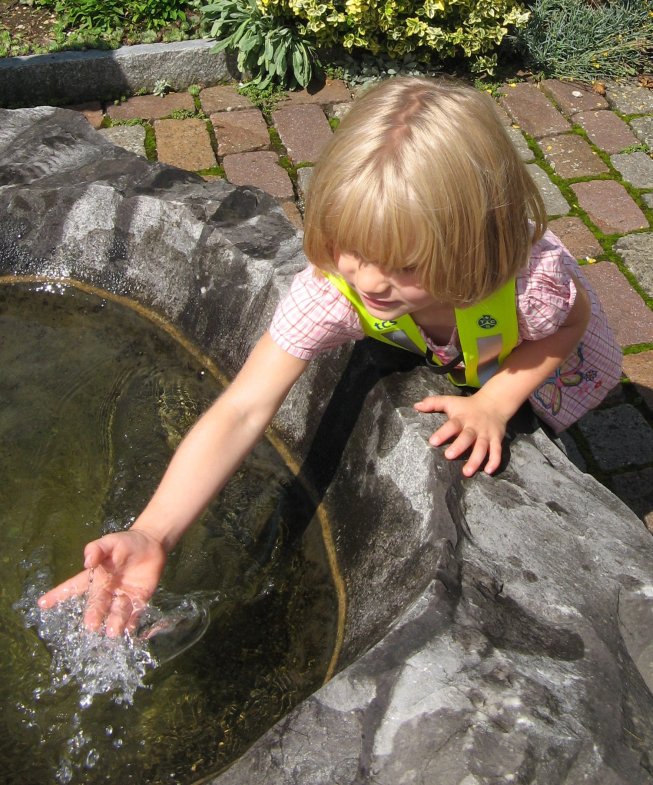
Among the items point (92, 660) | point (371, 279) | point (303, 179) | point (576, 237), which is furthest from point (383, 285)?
point (303, 179)

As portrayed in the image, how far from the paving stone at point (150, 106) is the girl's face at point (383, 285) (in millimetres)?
2815

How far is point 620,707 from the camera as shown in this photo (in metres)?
1.38

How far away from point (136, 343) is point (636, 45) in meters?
3.34

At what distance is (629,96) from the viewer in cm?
439

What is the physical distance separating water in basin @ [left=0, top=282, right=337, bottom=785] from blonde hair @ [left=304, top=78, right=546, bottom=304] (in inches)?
28.3

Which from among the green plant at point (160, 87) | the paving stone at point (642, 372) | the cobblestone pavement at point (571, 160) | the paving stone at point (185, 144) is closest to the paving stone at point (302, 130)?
the cobblestone pavement at point (571, 160)

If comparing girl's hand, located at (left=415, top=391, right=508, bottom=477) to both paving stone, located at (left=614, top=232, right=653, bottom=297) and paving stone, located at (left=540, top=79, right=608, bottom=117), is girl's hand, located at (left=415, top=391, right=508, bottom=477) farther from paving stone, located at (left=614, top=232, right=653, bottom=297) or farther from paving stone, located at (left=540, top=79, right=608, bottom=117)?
paving stone, located at (left=540, top=79, right=608, bottom=117)

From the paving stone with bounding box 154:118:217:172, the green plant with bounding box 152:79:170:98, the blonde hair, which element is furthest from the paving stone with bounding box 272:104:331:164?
the blonde hair

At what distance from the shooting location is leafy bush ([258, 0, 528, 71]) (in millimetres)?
4246

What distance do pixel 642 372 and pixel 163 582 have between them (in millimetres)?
1836

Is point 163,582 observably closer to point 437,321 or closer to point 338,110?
point 437,321

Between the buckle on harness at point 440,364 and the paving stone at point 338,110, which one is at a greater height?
the buckle on harness at point 440,364

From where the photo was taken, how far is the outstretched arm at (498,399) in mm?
1836

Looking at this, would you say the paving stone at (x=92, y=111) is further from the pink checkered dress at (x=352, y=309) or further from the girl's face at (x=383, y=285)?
the girl's face at (x=383, y=285)
